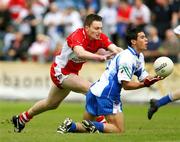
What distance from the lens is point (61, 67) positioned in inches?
545

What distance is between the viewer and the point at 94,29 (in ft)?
Answer: 43.2

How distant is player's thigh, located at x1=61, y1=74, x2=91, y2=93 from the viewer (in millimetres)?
13562

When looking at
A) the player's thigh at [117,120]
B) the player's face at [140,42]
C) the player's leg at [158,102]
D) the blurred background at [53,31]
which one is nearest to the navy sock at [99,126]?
the player's thigh at [117,120]

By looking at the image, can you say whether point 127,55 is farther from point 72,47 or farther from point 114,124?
point 72,47

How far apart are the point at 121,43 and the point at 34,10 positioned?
143 inches

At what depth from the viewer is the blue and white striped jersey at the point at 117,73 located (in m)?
12.1

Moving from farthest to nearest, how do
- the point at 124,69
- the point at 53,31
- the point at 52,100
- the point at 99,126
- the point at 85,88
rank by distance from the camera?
the point at 53,31 → the point at 52,100 → the point at 85,88 → the point at 99,126 → the point at 124,69

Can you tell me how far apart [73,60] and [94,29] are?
876 millimetres

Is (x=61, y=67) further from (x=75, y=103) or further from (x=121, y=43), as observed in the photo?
(x=121, y=43)

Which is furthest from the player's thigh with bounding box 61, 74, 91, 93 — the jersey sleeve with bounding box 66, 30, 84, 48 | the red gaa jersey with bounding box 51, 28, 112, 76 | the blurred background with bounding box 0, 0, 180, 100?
the blurred background with bounding box 0, 0, 180, 100

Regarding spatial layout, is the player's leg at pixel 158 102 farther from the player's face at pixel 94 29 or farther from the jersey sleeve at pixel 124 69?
the jersey sleeve at pixel 124 69

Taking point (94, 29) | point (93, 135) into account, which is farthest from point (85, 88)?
point (93, 135)

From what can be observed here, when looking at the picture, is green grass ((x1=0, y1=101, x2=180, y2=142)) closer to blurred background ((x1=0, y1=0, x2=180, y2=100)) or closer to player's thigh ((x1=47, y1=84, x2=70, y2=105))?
player's thigh ((x1=47, y1=84, x2=70, y2=105))

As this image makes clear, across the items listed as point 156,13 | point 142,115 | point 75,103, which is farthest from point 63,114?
point 156,13
